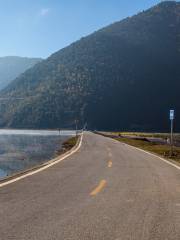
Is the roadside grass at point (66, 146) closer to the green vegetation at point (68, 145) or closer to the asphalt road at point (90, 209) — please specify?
the green vegetation at point (68, 145)

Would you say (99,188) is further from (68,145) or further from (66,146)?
(68,145)

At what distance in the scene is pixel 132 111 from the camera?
184000 mm

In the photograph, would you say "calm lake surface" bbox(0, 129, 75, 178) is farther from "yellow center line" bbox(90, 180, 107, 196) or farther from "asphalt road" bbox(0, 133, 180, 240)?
"asphalt road" bbox(0, 133, 180, 240)

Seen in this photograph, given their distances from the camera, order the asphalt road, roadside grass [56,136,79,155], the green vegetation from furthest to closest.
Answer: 1. the green vegetation
2. roadside grass [56,136,79,155]
3. the asphalt road

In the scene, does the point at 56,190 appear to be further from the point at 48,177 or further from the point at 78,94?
the point at 78,94

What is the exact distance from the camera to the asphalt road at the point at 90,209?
7.28 meters

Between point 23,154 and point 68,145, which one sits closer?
point 23,154

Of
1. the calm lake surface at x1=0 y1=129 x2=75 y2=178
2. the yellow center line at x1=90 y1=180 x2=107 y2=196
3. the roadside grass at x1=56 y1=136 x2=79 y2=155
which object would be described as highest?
the yellow center line at x1=90 y1=180 x2=107 y2=196

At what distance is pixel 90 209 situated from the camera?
9.34 metres

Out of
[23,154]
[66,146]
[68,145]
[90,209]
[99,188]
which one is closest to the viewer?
[90,209]

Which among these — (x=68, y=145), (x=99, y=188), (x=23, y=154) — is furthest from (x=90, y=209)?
(x=68, y=145)

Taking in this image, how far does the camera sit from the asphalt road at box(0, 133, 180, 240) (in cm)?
728

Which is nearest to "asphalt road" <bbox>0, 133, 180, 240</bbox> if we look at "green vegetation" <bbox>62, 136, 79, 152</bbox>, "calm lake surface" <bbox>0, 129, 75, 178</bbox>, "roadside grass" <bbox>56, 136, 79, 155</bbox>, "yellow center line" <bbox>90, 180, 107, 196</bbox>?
"yellow center line" <bbox>90, 180, 107, 196</bbox>

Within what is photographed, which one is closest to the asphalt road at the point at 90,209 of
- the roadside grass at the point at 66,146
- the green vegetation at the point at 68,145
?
the roadside grass at the point at 66,146
